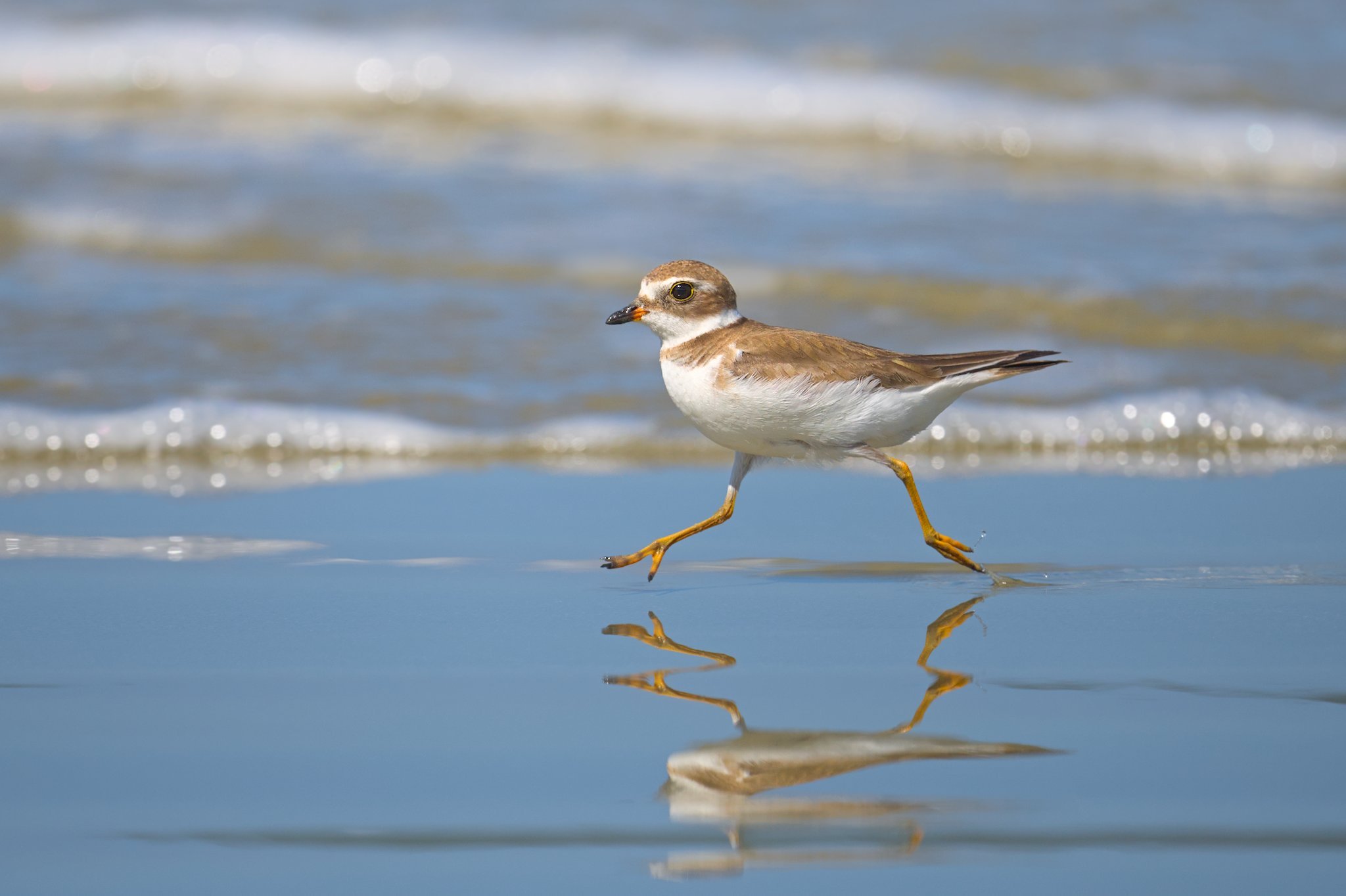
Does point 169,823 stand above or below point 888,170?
below

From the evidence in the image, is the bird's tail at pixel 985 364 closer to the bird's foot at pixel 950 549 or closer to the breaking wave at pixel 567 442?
the bird's foot at pixel 950 549

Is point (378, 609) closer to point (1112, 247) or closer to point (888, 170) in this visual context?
point (1112, 247)

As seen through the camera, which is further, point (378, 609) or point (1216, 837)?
point (378, 609)

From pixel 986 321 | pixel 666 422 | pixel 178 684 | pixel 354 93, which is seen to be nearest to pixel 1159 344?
pixel 986 321

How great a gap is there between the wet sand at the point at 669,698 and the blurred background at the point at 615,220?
0.93 m

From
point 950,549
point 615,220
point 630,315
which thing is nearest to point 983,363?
point 950,549

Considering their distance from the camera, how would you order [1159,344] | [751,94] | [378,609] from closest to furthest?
[378,609] < [1159,344] < [751,94]

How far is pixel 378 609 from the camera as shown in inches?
146

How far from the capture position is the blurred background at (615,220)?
566cm

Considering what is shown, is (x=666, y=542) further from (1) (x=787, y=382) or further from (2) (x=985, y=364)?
(2) (x=985, y=364)

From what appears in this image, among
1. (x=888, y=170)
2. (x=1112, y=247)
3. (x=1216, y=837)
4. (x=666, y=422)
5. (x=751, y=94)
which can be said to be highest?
(x=751, y=94)

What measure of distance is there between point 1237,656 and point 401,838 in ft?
6.37

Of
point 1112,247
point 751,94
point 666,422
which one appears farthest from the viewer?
point 751,94

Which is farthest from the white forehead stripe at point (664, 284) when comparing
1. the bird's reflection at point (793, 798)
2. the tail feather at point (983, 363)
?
the bird's reflection at point (793, 798)
